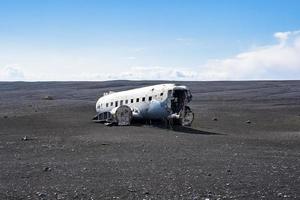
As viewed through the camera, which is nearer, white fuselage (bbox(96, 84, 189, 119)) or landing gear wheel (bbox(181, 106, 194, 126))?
white fuselage (bbox(96, 84, 189, 119))

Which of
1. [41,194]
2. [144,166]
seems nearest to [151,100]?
[144,166]

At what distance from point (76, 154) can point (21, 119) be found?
786 inches

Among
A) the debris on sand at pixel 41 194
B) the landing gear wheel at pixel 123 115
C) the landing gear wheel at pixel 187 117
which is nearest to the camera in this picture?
the debris on sand at pixel 41 194

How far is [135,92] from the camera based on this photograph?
35.3m

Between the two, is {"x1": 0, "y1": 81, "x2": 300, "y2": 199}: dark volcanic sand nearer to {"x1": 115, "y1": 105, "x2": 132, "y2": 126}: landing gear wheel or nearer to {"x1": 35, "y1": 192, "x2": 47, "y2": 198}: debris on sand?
{"x1": 35, "y1": 192, "x2": 47, "y2": 198}: debris on sand

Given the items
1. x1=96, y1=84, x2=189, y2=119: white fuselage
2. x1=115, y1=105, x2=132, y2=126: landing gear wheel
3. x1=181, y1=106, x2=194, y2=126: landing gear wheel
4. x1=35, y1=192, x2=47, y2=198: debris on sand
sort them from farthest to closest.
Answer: x1=115, y1=105, x2=132, y2=126: landing gear wheel
x1=181, y1=106, x2=194, y2=126: landing gear wheel
x1=96, y1=84, x2=189, y2=119: white fuselage
x1=35, y1=192, x2=47, y2=198: debris on sand

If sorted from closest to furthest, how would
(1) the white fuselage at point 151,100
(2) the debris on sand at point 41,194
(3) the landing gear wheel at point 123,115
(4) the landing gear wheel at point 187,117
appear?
(2) the debris on sand at point 41,194 < (1) the white fuselage at point 151,100 < (4) the landing gear wheel at point 187,117 < (3) the landing gear wheel at point 123,115

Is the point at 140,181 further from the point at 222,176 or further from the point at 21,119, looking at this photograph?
the point at 21,119

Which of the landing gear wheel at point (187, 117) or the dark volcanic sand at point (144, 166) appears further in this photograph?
the landing gear wheel at point (187, 117)

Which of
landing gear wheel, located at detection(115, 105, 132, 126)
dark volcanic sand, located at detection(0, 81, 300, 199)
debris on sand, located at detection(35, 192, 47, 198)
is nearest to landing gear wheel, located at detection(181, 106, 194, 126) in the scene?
landing gear wheel, located at detection(115, 105, 132, 126)

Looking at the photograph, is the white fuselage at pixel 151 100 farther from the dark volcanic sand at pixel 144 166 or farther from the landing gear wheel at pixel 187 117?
the dark volcanic sand at pixel 144 166

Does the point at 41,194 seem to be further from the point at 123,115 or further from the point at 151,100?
the point at 123,115

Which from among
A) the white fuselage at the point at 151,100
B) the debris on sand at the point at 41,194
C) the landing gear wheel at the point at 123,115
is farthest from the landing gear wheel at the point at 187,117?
the debris on sand at the point at 41,194

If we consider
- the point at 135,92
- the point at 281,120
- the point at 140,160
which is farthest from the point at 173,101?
the point at 140,160
